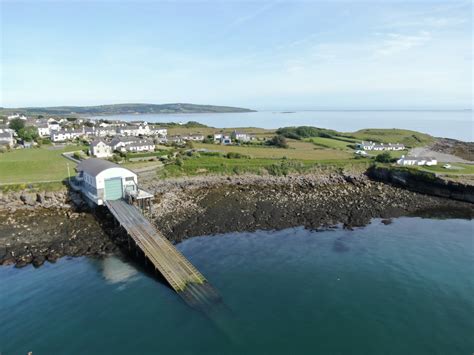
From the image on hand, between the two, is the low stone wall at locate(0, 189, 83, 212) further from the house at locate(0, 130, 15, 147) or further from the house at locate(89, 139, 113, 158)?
the house at locate(0, 130, 15, 147)

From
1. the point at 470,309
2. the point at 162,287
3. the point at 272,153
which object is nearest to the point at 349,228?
the point at 470,309

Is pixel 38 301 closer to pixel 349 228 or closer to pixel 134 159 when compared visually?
pixel 349 228

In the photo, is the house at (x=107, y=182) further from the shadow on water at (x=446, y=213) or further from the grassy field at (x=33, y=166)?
the shadow on water at (x=446, y=213)

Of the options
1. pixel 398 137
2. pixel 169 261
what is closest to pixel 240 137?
pixel 398 137

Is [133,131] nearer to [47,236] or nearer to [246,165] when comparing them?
[246,165]

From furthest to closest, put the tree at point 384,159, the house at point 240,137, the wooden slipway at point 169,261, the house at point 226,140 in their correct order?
the house at point 240,137, the house at point 226,140, the tree at point 384,159, the wooden slipway at point 169,261

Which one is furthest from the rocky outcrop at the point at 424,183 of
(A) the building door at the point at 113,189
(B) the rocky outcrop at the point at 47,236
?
(B) the rocky outcrop at the point at 47,236
